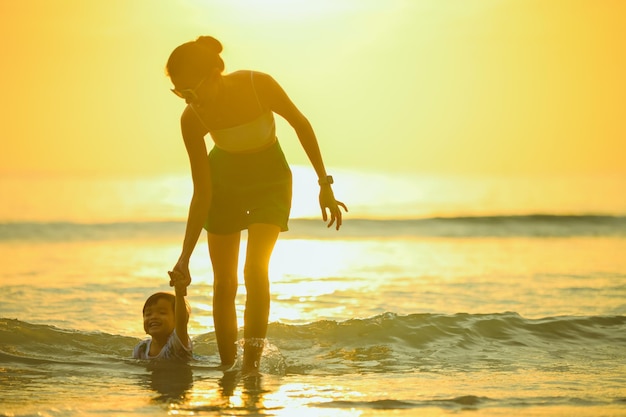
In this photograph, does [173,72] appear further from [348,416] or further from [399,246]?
[399,246]

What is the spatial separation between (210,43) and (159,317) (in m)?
2.05

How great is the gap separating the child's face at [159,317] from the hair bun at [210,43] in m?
1.96

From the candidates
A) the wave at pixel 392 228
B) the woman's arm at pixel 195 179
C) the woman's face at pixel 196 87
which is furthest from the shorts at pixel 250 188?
the wave at pixel 392 228

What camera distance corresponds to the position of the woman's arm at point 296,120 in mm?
5648

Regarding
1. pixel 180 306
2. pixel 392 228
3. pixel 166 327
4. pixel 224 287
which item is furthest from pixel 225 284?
pixel 392 228

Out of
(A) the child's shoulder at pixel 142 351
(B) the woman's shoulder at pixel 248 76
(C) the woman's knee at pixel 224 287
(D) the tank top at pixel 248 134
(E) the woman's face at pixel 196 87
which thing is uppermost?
(B) the woman's shoulder at pixel 248 76

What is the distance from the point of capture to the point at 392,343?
773cm

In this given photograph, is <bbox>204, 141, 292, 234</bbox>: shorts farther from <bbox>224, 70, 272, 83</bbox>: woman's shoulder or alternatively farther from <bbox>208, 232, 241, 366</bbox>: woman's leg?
<bbox>224, 70, 272, 83</bbox>: woman's shoulder

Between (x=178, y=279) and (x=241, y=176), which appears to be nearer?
(x=178, y=279)

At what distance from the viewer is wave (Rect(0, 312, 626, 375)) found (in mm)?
6824

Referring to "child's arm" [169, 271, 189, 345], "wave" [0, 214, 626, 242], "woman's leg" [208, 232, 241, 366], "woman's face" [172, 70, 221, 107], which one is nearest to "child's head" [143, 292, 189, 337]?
"child's arm" [169, 271, 189, 345]

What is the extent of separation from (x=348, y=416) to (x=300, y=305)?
16.7ft

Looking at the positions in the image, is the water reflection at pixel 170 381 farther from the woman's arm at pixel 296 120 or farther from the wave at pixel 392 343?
the woman's arm at pixel 296 120

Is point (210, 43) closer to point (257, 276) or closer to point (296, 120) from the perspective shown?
point (296, 120)
